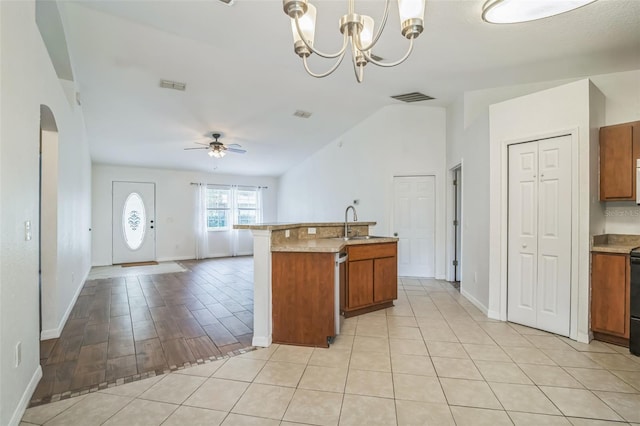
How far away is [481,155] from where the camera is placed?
373 cm

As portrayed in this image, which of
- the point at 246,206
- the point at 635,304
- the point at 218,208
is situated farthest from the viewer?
the point at 246,206

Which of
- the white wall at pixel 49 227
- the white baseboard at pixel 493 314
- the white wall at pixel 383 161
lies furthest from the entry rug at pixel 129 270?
the white baseboard at pixel 493 314

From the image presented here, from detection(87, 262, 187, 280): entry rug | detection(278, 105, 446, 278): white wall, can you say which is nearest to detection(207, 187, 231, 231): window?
detection(87, 262, 187, 280): entry rug

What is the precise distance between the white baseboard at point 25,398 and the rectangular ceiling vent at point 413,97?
16.4 feet

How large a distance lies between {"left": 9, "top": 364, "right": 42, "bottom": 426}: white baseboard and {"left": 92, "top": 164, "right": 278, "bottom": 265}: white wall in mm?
5930

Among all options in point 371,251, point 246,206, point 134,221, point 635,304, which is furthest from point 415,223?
point 134,221

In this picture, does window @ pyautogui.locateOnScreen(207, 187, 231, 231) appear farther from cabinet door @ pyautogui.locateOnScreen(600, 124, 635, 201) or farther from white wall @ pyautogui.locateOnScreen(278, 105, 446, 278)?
cabinet door @ pyautogui.locateOnScreen(600, 124, 635, 201)

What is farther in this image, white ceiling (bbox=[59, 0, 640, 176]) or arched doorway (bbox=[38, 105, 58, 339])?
arched doorway (bbox=[38, 105, 58, 339])

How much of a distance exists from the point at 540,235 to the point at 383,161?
9.73 ft

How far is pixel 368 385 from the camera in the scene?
2062 millimetres

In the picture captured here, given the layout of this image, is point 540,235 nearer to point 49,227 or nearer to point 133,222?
point 49,227

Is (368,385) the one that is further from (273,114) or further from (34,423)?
(273,114)

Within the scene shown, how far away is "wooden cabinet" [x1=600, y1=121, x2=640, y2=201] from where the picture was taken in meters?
2.83

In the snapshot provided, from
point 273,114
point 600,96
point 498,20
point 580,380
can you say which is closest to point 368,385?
point 580,380
